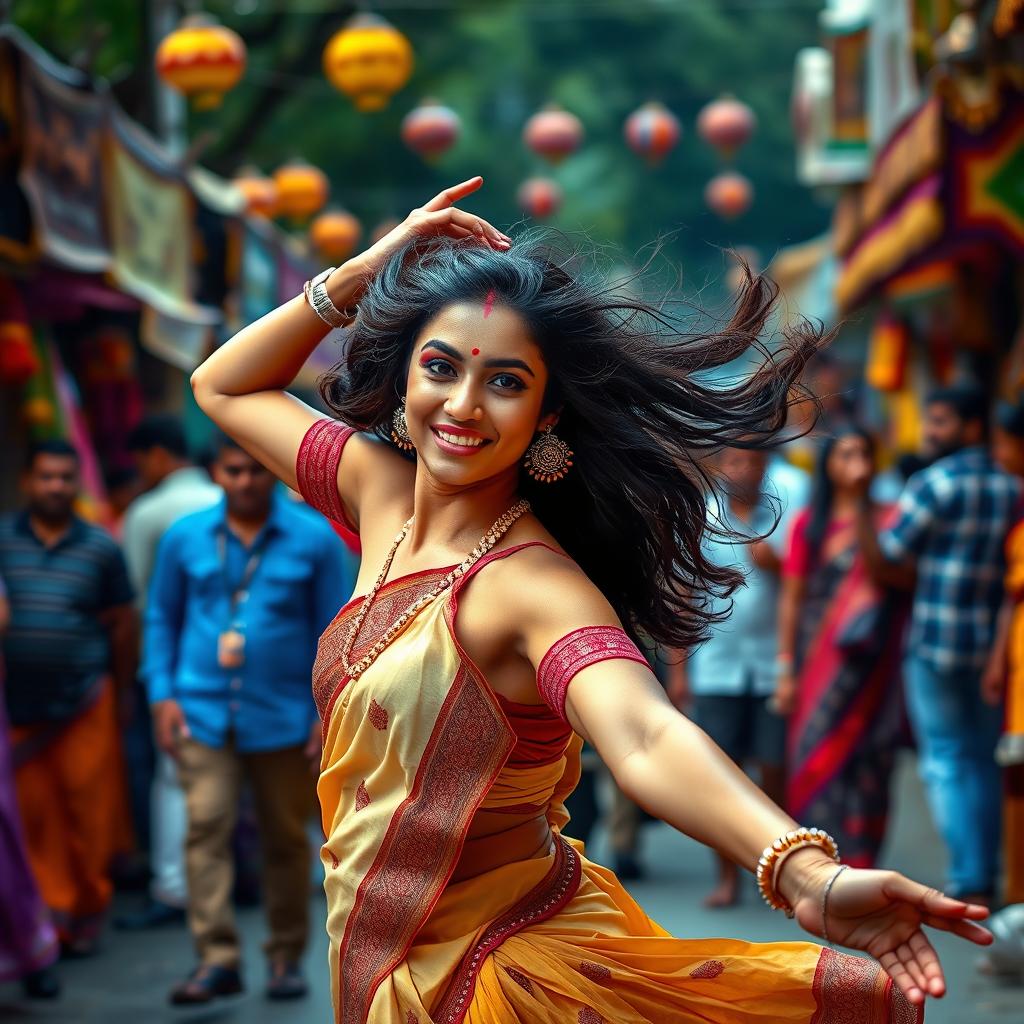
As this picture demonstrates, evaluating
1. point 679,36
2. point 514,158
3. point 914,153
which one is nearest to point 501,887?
point 914,153

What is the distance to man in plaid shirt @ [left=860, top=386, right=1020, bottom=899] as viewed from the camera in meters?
7.04

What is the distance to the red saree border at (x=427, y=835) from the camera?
293 centimetres

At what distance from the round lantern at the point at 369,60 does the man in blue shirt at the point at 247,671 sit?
7.35m

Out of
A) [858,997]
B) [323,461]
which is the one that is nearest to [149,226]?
[323,461]

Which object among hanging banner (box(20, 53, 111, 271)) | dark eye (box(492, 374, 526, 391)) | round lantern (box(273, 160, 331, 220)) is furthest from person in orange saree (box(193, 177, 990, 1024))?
round lantern (box(273, 160, 331, 220))

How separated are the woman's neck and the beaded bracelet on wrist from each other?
93cm

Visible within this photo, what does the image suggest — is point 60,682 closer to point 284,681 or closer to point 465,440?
point 284,681

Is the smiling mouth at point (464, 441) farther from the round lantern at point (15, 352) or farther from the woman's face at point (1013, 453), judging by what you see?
the round lantern at point (15, 352)

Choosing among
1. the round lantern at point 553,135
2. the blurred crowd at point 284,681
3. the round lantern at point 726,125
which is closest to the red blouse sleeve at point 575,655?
the blurred crowd at point 284,681

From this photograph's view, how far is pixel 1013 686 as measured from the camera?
6.50 m

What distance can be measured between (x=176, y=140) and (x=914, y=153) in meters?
6.46

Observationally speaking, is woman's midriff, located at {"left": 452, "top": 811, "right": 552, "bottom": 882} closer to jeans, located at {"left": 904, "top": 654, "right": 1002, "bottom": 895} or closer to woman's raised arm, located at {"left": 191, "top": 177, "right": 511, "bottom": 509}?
woman's raised arm, located at {"left": 191, "top": 177, "right": 511, "bottom": 509}

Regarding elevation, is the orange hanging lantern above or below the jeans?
above

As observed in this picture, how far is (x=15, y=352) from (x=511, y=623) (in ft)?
20.3
